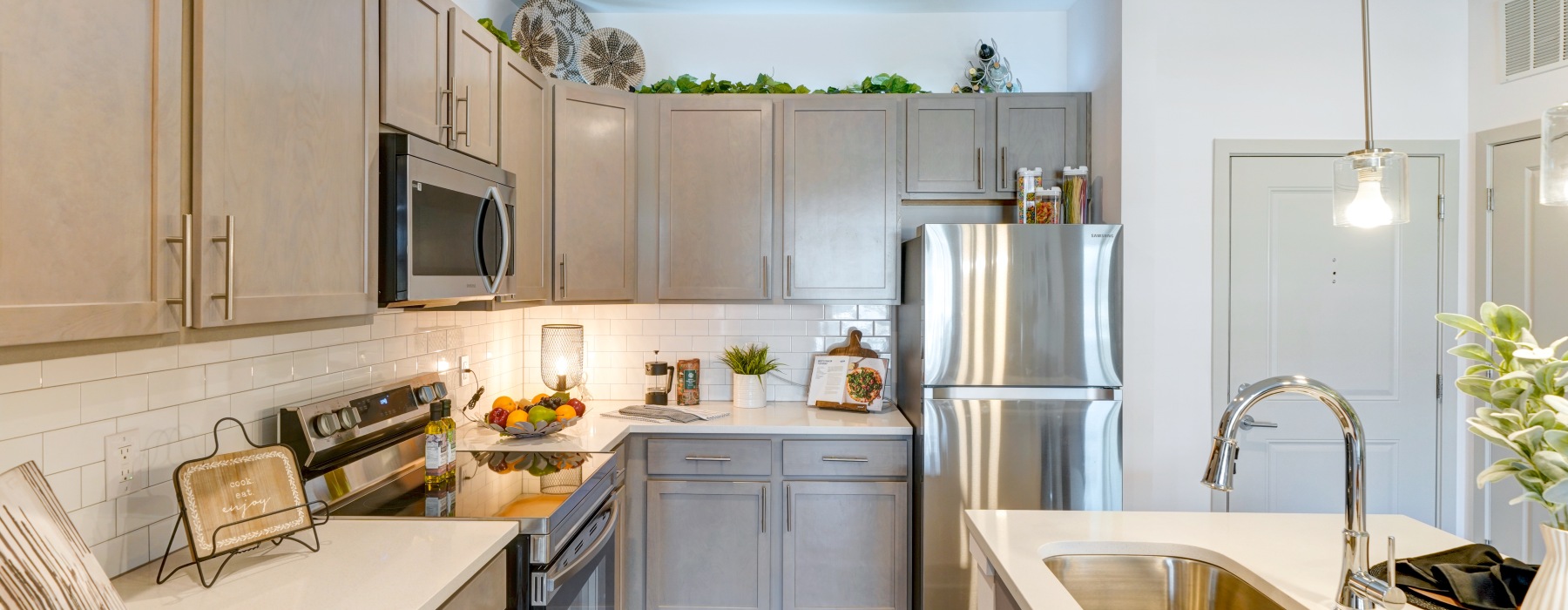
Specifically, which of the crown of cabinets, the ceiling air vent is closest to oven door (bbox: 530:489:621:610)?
the crown of cabinets

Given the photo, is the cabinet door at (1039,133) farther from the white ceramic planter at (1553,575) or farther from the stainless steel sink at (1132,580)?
the white ceramic planter at (1553,575)

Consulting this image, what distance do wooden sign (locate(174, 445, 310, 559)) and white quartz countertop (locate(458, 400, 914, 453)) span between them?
34.4 inches

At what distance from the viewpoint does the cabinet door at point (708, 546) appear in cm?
292

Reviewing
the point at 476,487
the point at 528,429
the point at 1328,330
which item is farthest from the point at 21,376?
the point at 1328,330

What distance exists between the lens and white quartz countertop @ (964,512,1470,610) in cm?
134

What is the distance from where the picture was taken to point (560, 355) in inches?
127

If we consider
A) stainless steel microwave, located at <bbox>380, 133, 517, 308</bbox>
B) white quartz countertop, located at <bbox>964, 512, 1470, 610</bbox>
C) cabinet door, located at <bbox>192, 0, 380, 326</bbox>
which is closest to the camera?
cabinet door, located at <bbox>192, 0, 380, 326</bbox>

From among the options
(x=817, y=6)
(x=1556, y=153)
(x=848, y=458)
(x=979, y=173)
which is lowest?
(x=848, y=458)

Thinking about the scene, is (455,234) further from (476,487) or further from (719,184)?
(719,184)

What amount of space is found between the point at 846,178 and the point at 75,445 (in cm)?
248

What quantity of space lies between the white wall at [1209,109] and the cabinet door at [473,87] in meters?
2.32

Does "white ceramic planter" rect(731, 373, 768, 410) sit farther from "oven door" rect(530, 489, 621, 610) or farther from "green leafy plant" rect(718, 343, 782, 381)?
"oven door" rect(530, 489, 621, 610)

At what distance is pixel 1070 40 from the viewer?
11.2ft

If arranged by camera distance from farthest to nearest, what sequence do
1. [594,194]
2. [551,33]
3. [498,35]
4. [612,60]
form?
[612,60] < [551,33] < [594,194] < [498,35]
